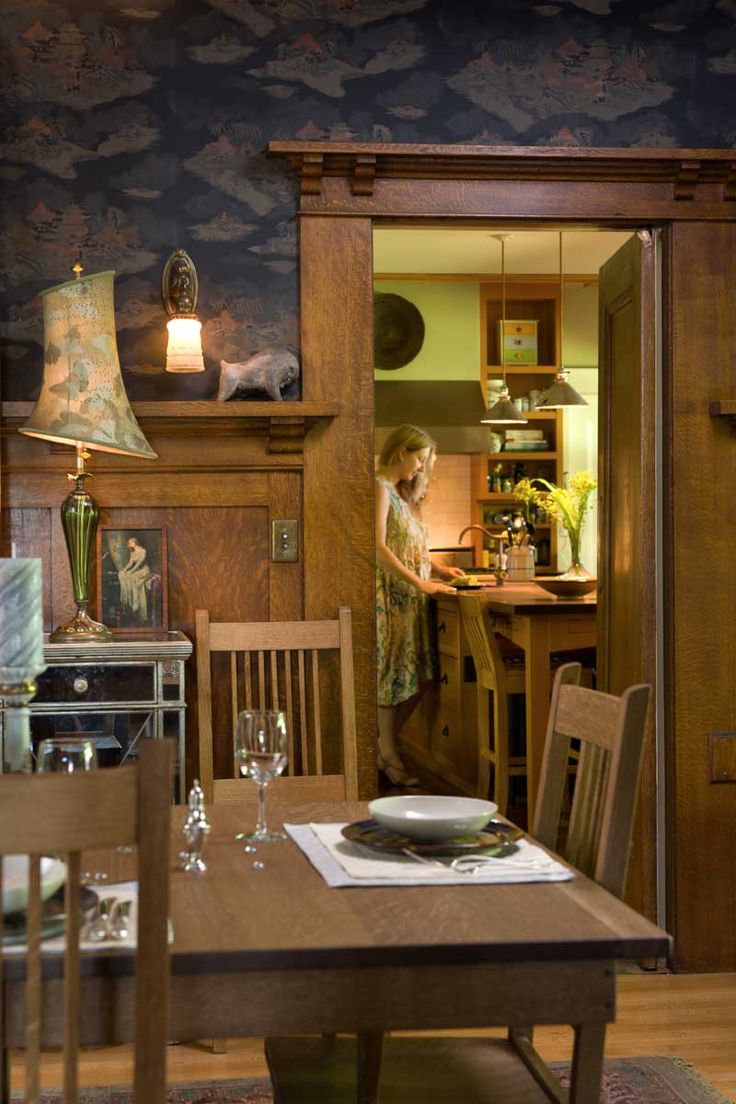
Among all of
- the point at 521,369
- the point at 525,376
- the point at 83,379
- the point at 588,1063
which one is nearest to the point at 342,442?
the point at 83,379

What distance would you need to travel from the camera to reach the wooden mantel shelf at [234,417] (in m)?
3.79

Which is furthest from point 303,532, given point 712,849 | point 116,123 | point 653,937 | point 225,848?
point 653,937

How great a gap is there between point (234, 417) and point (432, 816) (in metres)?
1.94

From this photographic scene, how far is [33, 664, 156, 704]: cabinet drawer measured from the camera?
3.48m

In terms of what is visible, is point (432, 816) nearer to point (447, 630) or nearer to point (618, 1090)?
point (618, 1090)

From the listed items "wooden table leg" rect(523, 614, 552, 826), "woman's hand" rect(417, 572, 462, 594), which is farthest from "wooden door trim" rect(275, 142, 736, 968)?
"woman's hand" rect(417, 572, 462, 594)

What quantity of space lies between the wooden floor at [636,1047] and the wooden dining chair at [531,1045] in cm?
120

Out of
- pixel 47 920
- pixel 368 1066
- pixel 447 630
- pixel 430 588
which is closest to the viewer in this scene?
pixel 47 920

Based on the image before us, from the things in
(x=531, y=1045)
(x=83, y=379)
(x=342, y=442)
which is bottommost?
(x=531, y=1045)

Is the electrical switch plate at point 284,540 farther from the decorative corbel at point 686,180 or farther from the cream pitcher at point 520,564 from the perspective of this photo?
the cream pitcher at point 520,564

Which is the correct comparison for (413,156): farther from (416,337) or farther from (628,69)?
(416,337)

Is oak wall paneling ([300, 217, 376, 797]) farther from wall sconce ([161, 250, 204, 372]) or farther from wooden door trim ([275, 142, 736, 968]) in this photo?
wall sconce ([161, 250, 204, 372])

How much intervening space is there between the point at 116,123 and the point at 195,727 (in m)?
1.71

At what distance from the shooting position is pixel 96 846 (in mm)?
1351
